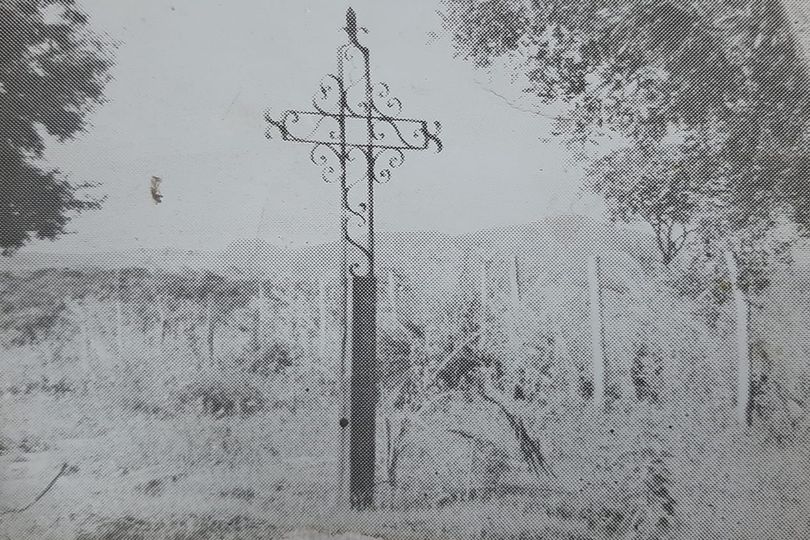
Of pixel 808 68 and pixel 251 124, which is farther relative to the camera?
pixel 808 68

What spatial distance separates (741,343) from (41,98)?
2.17m

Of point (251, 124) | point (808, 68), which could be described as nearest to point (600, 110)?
point (808, 68)

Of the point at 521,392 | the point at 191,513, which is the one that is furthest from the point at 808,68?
the point at 191,513

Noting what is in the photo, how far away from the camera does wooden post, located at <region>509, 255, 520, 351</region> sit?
1.67 meters

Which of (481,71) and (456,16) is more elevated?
(456,16)

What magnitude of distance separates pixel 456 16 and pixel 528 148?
459 mm

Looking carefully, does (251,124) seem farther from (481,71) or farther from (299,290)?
(481,71)

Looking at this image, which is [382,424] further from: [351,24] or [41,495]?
[351,24]

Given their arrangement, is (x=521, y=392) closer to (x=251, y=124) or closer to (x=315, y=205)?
(x=315, y=205)

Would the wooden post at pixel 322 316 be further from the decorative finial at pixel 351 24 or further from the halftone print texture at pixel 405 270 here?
the decorative finial at pixel 351 24

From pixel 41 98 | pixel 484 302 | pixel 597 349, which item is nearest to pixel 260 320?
pixel 484 302

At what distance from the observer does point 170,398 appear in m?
1.57

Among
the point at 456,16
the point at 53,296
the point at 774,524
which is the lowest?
the point at 774,524

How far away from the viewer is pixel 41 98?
1.58 metres
